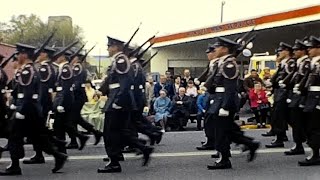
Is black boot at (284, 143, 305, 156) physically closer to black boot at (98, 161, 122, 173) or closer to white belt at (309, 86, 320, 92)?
white belt at (309, 86, 320, 92)

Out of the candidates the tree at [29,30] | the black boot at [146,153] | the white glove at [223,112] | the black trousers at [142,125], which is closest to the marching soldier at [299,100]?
the white glove at [223,112]

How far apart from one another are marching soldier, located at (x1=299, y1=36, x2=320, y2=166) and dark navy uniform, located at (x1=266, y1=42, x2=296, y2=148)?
1301mm

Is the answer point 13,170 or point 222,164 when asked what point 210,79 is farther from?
point 13,170

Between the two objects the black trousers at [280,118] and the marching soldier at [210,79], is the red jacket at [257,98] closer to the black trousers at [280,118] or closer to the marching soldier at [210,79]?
the black trousers at [280,118]

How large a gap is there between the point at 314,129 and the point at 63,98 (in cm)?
401

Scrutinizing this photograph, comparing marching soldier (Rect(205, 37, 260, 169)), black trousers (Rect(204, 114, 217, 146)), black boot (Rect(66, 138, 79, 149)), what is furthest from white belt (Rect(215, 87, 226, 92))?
black boot (Rect(66, 138, 79, 149))

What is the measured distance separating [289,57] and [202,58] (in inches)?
1145

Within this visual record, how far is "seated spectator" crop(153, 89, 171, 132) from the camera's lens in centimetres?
1538

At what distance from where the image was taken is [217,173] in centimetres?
852

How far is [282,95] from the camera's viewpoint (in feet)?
35.4

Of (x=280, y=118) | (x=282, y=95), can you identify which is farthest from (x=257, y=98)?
(x=282, y=95)

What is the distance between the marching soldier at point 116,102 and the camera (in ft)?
28.2

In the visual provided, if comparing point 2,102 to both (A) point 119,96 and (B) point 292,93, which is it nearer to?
(A) point 119,96

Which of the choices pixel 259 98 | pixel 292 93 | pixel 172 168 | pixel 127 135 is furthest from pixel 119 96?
pixel 259 98
